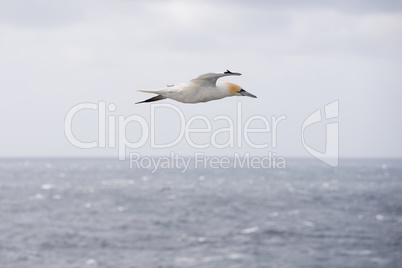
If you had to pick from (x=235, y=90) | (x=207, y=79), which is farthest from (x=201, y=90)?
(x=235, y=90)

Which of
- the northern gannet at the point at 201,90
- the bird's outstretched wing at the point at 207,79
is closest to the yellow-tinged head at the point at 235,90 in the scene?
the northern gannet at the point at 201,90

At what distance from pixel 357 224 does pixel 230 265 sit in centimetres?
6952

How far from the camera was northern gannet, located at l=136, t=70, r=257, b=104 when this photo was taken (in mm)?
6645

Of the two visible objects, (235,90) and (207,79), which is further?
(235,90)

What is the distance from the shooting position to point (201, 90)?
6875 millimetres

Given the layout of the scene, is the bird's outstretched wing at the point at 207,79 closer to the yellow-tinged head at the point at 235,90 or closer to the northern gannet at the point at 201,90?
the northern gannet at the point at 201,90

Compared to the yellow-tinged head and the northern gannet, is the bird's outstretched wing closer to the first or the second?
the northern gannet

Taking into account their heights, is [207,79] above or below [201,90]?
above

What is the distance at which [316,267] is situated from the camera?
142500 mm

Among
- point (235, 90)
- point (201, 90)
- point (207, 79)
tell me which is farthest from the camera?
point (235, 90)

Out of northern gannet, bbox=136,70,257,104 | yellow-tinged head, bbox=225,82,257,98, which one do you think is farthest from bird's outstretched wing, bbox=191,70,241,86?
yellow-tinged head, bbox=225,82,257,98

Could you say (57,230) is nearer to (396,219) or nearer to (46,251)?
(46,251)

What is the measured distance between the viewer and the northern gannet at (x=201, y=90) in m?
6.64

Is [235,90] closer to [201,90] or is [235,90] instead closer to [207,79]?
[207,79]
